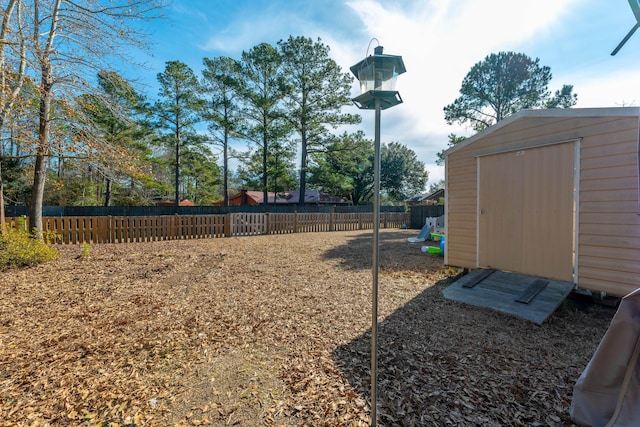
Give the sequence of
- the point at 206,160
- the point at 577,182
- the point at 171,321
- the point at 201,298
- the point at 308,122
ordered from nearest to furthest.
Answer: the point at 171,321, the point at 577,182, the point at 201,298, the point at 308,122, the point at 206,160

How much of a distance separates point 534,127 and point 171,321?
550cm

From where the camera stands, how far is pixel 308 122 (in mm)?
16719

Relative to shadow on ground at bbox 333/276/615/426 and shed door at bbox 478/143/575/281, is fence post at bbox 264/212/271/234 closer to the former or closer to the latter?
shed door at bbox 478/143/575/281

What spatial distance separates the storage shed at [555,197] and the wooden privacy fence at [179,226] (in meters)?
8.14

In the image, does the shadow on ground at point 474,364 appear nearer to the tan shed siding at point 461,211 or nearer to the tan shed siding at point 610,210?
the tan shed siding at point 610,210

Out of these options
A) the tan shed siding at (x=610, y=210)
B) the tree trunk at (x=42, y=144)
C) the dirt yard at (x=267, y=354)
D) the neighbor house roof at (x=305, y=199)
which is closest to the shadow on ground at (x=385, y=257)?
the dirt yard at (x=267, y=354)

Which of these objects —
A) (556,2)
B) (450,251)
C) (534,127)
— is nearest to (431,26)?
(556,2)

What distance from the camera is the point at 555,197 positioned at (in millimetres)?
3758

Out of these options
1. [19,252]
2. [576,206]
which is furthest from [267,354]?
[19,252]

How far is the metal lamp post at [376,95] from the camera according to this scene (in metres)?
1.69

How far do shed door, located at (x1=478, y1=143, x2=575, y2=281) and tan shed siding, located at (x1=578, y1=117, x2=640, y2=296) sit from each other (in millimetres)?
141

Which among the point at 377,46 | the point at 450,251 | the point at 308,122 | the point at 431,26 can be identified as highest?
the point at 308,122

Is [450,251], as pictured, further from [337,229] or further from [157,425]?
[337,229]

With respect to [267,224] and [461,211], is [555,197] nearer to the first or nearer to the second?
[461,211]
